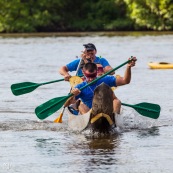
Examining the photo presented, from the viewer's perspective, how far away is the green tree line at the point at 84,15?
212ft

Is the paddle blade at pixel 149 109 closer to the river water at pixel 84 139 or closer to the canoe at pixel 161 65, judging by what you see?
the river water at pixel 84 139

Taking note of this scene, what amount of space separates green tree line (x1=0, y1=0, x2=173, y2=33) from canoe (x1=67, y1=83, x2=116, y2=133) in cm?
4974

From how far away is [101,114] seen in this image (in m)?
13.0

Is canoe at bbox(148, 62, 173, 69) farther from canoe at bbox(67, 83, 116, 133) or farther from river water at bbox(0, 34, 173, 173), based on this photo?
canoe at bbox(67, 83, 116, 133)

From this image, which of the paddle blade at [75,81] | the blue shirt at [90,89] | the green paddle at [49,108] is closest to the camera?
the blue shirt at [90,89]

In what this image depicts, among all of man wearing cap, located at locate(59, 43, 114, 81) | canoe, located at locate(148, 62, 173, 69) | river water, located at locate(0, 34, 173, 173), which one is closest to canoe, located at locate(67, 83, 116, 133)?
river water, located at locate(0, 34, 173, 173)

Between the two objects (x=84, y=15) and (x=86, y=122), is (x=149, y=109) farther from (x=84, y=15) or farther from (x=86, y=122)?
(x=84, y=15)

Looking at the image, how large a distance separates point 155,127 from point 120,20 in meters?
54.4

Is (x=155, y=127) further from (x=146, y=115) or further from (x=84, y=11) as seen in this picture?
(x=84, y=11)

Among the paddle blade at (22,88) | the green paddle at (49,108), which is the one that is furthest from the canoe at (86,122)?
the paddle blade at (22,88)

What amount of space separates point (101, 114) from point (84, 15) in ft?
202

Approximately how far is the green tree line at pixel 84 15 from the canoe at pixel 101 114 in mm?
49742

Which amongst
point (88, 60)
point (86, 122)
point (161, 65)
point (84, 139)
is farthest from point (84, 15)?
point (84, 139)

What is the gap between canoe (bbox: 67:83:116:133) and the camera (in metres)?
12.9
